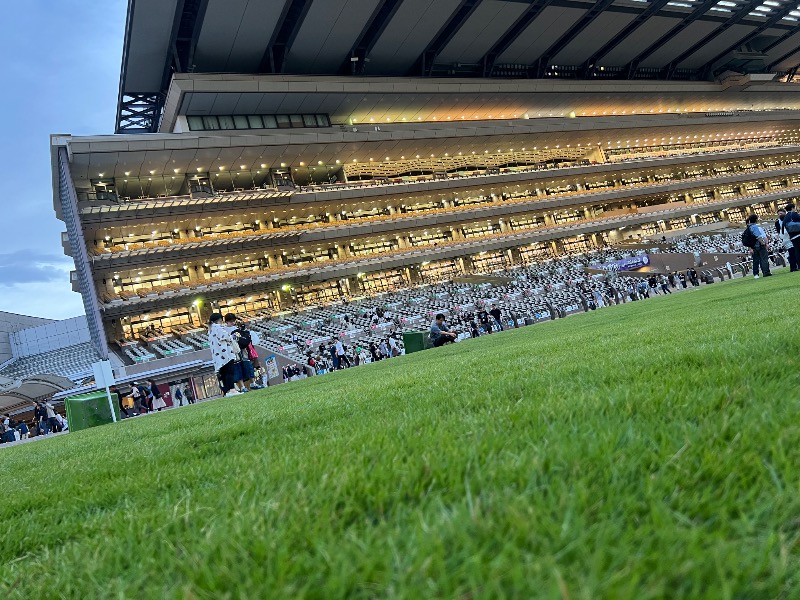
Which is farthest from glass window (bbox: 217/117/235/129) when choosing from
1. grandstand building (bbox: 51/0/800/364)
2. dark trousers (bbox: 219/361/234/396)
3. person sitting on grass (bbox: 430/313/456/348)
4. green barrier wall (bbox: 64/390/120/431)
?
dark trousers (bbox: 219/361/234/396)

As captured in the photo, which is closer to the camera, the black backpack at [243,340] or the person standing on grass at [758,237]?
the black backpack at [243,340]

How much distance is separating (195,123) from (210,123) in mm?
1333

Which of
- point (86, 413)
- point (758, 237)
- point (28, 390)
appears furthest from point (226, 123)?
point (758, 237)

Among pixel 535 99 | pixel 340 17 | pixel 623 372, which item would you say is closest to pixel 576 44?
pixel 535 99

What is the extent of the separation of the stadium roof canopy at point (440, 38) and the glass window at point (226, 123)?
4258 mm

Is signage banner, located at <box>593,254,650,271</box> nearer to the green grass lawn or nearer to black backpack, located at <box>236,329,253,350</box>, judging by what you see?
black backpack, located at <box>236,329,253,350</box>

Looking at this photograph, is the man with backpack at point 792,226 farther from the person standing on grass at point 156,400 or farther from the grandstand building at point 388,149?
the grandstand building at point 388,149

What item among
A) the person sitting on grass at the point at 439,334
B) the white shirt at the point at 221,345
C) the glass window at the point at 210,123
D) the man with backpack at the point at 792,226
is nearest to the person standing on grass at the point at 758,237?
the man with backpack at the point at 792,226

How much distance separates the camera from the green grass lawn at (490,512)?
85 cm

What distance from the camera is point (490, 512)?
1089 millimetres

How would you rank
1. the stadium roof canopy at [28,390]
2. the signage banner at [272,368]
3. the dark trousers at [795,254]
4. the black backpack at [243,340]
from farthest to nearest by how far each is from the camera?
the stadium roof canopy at [28,390] → the signage banner at [272,368] → the dark trousers at [795,254] → the black backpack at [243,340]

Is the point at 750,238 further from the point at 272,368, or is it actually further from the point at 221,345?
the point at 272,368

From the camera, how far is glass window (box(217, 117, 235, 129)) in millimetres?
51219

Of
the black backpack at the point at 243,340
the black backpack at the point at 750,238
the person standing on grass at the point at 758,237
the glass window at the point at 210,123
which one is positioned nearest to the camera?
the black backpack at the point at 243,340
